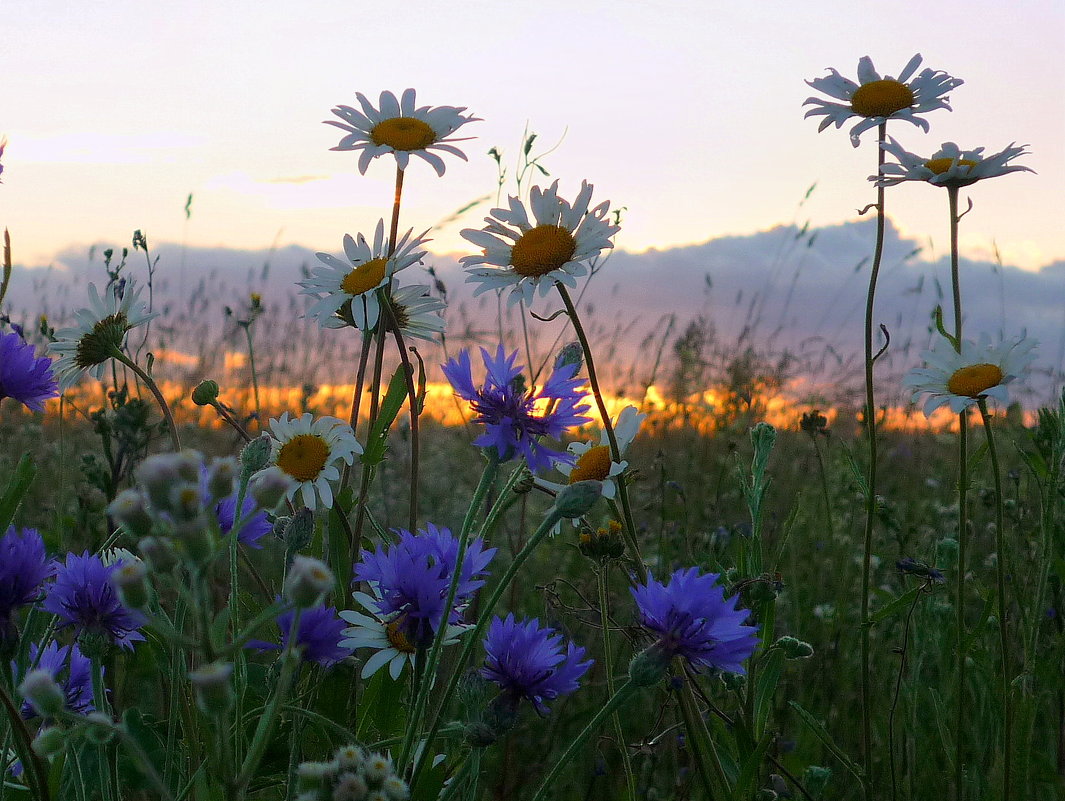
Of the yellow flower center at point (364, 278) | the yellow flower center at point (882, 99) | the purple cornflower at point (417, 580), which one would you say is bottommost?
the purple cornflower at point (417, 580)

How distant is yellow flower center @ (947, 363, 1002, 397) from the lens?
1563 millimetres

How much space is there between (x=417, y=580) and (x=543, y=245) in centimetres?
63

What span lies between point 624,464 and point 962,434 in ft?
2.27

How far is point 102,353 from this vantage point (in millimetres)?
1537

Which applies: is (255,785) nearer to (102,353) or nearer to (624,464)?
(624,464)

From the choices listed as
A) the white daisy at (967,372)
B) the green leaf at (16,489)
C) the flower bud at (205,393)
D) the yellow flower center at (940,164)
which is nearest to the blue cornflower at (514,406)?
the green leaf at (16,489)

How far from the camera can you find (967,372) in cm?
160

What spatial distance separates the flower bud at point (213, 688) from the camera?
535 mm

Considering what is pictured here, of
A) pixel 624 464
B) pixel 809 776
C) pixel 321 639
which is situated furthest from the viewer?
pixel 809 776

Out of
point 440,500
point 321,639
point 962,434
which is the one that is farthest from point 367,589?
point 440,500

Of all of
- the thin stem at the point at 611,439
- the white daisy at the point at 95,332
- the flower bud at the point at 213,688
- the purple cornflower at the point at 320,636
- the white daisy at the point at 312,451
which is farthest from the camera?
the white daisy at the point at 95,332

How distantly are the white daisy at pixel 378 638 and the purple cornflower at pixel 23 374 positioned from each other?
561 mm

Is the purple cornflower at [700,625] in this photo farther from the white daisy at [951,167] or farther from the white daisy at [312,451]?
the white daisy at [951,167]

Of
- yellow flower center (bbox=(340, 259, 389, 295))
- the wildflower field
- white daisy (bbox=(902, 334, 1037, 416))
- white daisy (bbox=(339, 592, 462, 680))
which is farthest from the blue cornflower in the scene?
white daisy (bbox=(902, 334, 1037, 416))
